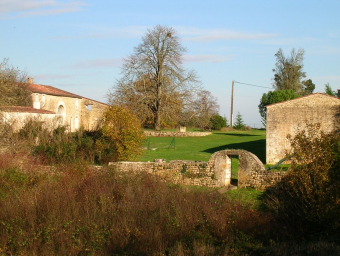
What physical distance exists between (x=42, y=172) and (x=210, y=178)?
8000 mm

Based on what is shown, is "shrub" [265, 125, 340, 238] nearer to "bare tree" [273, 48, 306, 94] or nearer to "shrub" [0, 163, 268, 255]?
"shrub" [0, 163, 268, 255]

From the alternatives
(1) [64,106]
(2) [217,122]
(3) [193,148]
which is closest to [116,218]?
(3) [193,148]

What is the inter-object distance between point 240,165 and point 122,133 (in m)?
7.14

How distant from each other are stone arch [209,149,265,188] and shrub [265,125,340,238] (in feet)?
15.6

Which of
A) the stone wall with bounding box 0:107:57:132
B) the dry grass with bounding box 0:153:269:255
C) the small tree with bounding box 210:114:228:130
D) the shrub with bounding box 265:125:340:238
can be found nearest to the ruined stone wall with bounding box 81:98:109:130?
the stone wall with bounding box 0:107:57:132

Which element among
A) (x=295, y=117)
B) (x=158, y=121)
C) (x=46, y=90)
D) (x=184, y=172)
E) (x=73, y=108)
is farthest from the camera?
(x=158, y=121)

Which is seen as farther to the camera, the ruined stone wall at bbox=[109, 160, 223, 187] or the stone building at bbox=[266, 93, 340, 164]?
the stone building at bbox=[266, 93, 340, 164]

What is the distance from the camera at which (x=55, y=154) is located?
23.2 metres

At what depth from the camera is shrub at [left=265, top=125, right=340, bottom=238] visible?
14422 mm

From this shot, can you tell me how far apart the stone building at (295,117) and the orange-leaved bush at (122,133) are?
28.2 ft

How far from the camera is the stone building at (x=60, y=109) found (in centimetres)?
2771

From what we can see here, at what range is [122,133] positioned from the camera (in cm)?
2395

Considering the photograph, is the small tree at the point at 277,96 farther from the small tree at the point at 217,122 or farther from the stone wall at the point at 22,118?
the stone wall at the point at 22,118

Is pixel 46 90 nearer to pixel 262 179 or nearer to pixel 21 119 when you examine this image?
pixel 21 119
